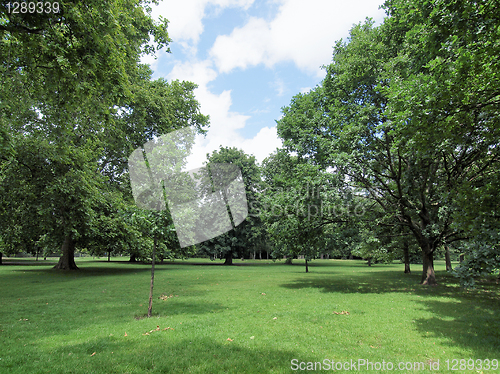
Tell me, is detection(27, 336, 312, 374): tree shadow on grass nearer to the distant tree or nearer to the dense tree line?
the dense tree line

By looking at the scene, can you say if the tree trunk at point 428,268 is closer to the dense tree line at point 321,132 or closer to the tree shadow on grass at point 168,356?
the dense tree line at point 321,132

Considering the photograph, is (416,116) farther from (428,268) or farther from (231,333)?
(428,268)

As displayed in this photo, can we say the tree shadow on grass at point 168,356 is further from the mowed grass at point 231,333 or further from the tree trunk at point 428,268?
the tree trunk at point 428,268

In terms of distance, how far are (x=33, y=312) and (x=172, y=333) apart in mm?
5043

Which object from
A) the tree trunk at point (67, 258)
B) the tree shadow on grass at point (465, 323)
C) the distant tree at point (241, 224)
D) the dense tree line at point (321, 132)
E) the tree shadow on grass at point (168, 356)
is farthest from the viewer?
the distant tree at point (241, 224)

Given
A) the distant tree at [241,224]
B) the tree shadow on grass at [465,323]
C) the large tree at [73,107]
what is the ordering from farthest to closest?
1. the distant tree at [241,224]
2. the large tree at [73,107]
3. the tree shadow on grass at [465,323]

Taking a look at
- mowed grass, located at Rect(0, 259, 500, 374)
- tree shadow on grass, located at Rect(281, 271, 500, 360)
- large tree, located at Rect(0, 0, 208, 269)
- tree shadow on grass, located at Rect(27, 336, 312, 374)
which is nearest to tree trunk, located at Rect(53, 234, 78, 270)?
large tree, located at Rect(0, 0, 208, 269)

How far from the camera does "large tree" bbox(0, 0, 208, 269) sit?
623 cm

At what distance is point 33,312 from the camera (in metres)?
8.09

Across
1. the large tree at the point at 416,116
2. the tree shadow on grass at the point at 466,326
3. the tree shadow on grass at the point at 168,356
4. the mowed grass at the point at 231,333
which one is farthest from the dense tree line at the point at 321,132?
the tree shadow on grass at the point at 168,356

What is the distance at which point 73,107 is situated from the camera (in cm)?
738

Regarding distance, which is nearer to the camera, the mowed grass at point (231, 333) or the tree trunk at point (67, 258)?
the mowed grass at point (231, 333)

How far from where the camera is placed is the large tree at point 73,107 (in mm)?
6227

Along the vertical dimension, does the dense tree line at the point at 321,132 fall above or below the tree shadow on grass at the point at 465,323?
above
